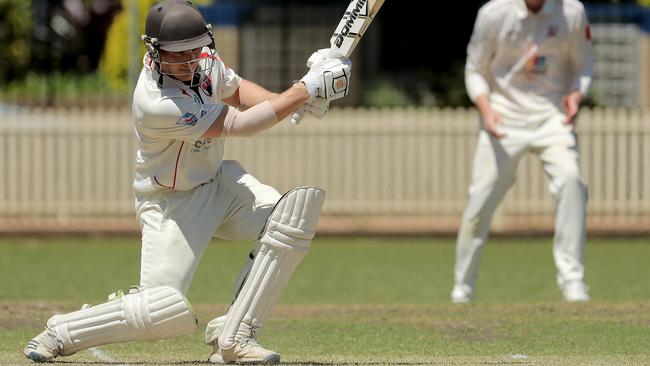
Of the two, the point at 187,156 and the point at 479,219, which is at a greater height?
the point at 187,156

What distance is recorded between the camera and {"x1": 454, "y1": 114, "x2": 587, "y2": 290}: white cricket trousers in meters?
10.2

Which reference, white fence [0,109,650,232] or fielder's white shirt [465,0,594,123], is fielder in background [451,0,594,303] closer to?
fielder's white shirt [465,0,594,123]

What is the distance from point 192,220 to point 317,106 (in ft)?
2.72

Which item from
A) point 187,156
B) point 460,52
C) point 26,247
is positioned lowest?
point 26,247

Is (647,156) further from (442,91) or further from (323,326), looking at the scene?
(323,326)

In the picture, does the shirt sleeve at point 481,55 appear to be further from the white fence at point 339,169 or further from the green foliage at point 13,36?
the green foliage at point 13,36

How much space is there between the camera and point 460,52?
22828 mm

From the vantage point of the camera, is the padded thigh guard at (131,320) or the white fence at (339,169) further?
the white fence at (339,169)

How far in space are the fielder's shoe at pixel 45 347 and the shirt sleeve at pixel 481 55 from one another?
173 inches

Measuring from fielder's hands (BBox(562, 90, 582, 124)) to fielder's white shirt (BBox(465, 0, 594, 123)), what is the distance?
42mm

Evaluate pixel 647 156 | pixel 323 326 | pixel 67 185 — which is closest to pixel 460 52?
pixel 647 156

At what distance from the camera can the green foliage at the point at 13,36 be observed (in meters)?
27.7

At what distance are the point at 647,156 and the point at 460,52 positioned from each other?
20.1ft

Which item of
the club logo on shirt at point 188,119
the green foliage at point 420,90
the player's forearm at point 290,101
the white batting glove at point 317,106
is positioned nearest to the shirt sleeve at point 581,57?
the white batting glove at point 317,106
